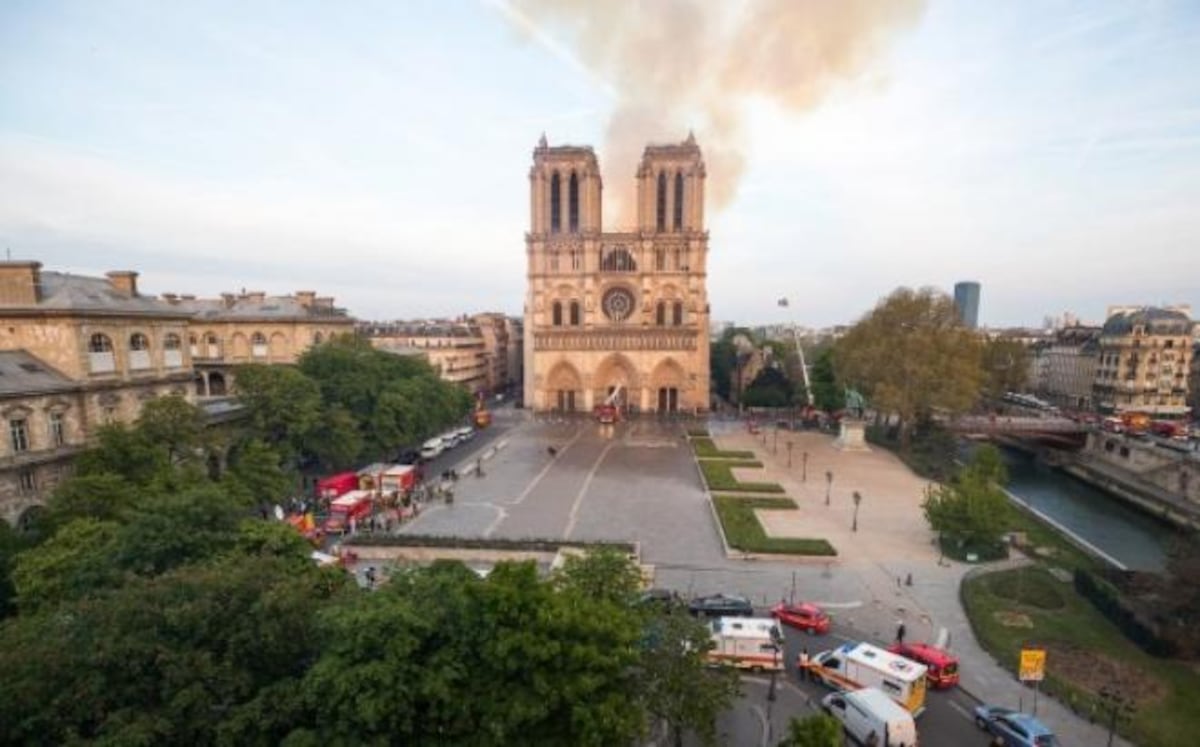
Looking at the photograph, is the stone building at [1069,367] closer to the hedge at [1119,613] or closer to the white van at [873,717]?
the hedge at [1119,613]

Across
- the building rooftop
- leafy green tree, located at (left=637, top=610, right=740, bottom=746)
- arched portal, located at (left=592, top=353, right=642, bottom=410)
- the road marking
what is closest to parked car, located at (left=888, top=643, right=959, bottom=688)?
leafy green tree, located at (left=637, top=610, right=740, bottom=746)

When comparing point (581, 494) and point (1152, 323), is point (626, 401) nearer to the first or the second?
point (581, 494)

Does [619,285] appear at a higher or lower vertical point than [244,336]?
higher

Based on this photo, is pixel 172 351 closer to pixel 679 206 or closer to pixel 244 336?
pixel 244 336

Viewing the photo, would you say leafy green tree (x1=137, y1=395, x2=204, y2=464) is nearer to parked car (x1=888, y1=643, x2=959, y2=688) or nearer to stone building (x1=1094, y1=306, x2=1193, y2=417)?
parked car (x1=888, y1=643, x2=959, y2=688)

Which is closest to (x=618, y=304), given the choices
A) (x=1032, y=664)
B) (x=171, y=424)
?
(x=171, y=424)

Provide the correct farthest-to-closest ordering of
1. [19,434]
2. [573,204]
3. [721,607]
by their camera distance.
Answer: [573,204] < [19,434] < [721,607]
